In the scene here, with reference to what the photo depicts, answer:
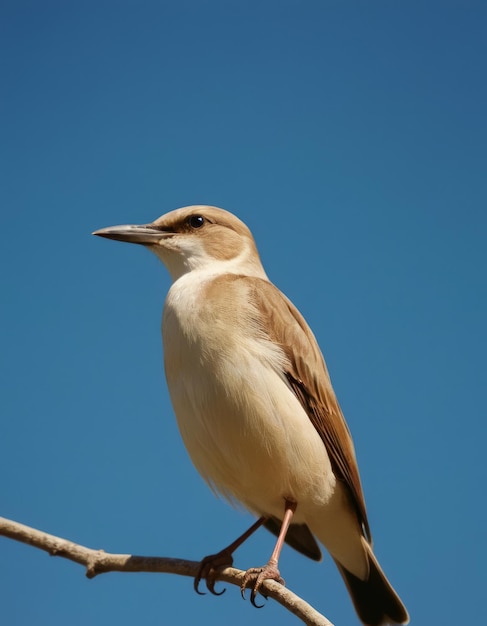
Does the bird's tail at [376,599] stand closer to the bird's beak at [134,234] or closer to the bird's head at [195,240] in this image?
the bird's head at [195,240]

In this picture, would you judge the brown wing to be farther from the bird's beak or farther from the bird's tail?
the bird's beak

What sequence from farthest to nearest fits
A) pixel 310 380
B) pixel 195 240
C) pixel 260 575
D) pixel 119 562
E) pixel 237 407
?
pixel 195 240 < pixel 310 380 < pixel 237 407 < pixel 260 575 < pixel 119 562

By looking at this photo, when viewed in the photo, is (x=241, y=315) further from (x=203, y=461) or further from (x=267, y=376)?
(x=203, y=461)

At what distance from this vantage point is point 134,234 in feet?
19.6

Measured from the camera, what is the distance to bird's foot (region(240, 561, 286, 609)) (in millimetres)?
4812

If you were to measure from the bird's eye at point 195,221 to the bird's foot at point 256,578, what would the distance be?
247 centimetres

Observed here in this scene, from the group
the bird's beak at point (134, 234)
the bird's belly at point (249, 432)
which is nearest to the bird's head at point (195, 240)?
the bird's beak at point (134, 234)

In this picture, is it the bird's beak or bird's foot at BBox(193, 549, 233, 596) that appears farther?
the bird's beak

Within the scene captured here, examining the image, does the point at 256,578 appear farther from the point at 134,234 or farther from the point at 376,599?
the point at 134,234

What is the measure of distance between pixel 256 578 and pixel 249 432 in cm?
83

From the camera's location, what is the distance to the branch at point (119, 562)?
401 centimetres

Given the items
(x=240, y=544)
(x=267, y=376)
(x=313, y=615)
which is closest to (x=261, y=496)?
(x=240, y=544)

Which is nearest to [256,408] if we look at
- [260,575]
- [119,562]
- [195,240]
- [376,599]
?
[260,575]

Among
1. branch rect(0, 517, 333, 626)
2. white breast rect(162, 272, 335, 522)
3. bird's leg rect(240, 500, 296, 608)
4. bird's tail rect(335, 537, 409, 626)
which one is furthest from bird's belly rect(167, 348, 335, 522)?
bird's tail rect(335, 537, 409, 626)
